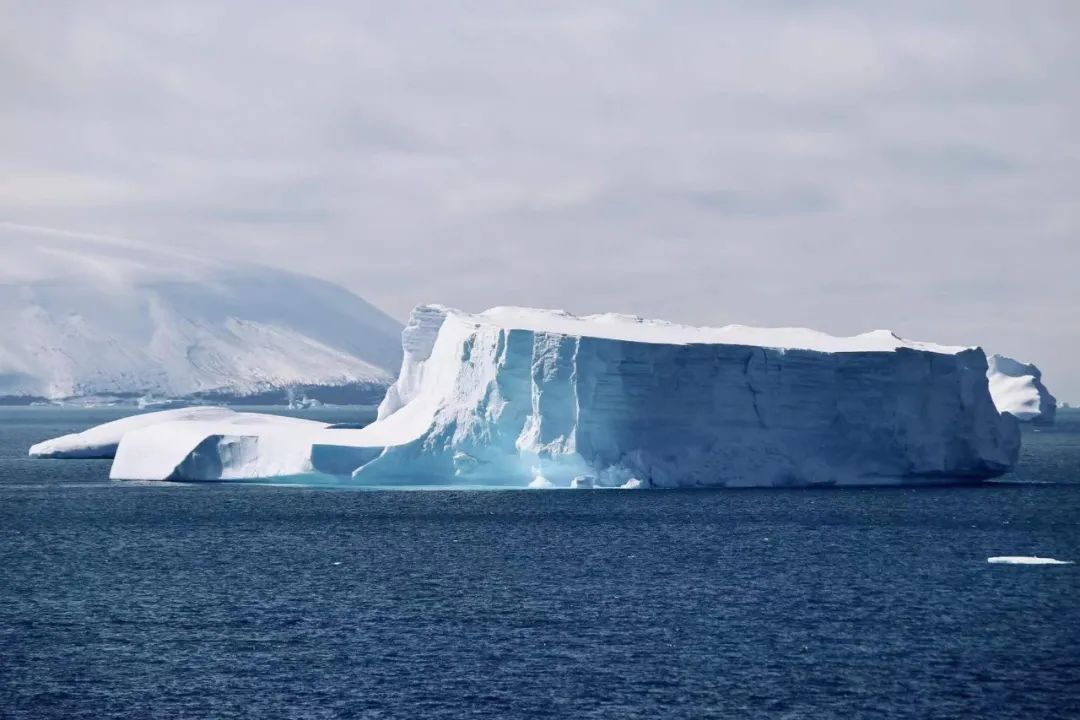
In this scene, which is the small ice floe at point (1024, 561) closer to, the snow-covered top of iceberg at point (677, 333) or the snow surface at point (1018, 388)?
the snow-covered top of iceberg at point (677, 333)

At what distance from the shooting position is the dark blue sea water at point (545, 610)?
18547 mm

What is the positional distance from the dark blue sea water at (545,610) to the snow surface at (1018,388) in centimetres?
5048

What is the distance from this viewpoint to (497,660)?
20.6 metres

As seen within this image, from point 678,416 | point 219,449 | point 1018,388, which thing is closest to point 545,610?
point 678,416

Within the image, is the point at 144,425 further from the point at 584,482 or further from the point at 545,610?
the point at 545,610

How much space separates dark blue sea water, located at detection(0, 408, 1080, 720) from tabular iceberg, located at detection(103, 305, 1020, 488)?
110 centimetres

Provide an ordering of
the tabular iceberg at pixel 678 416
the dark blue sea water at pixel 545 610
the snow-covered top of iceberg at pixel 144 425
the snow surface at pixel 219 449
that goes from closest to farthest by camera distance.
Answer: the dark blue sea water at pixel 545 610
the tabular iceberg at pixel 678 416
the snow surface at pixel 219 449
the snow-covered top of iceberg at pixel 144 425

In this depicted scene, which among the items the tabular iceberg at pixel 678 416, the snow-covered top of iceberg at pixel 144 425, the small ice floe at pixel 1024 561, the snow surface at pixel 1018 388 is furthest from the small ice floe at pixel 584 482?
the snow surface at pixel 1018 388

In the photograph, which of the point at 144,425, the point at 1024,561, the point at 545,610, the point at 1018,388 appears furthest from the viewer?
the point at 1018,388

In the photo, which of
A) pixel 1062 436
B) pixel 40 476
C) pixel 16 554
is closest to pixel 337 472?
pixel 16 554

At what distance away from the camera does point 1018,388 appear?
9125cm

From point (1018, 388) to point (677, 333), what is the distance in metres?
53.2

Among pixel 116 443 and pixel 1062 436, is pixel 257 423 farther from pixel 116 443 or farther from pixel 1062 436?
pixel 1062 436

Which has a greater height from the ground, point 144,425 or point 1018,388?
point 1018,388
